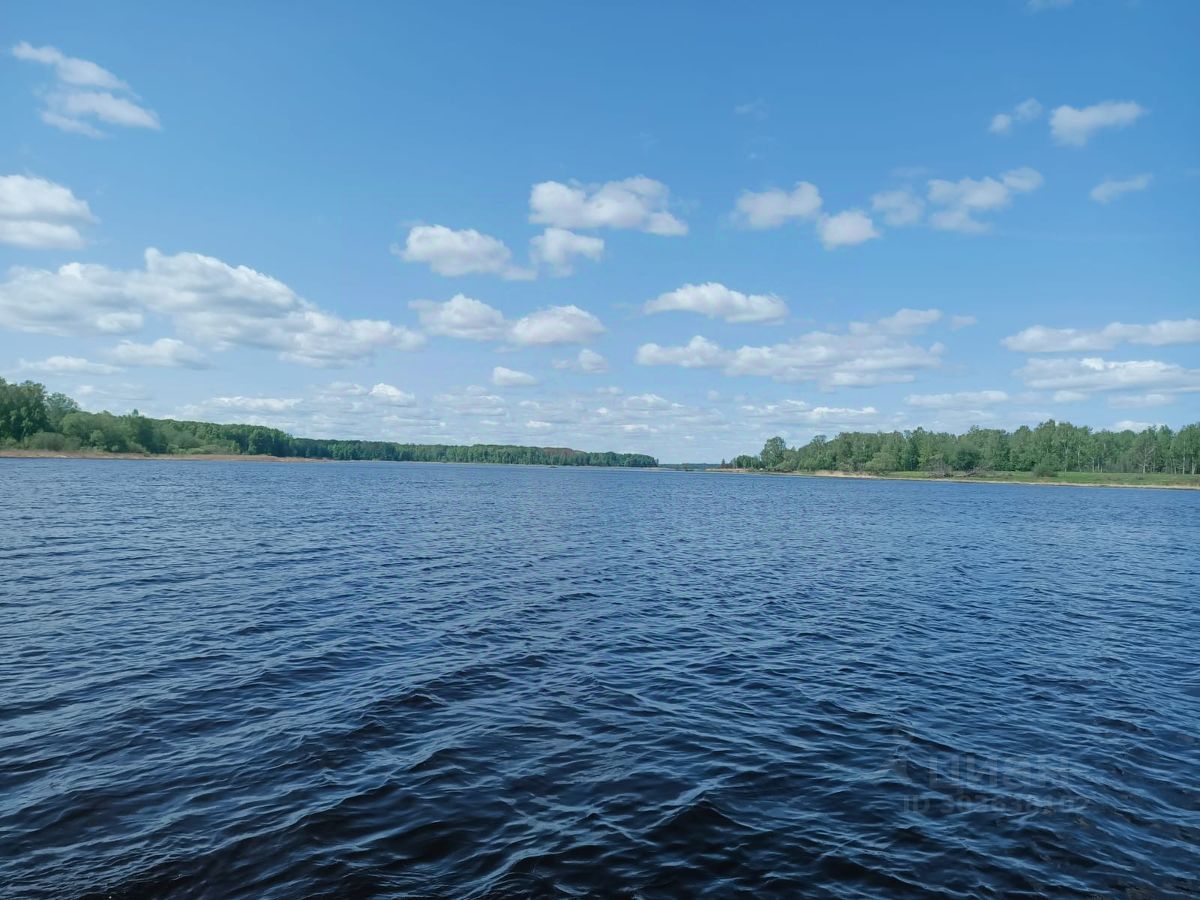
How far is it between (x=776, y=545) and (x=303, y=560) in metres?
42.4

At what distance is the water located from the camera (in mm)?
11594

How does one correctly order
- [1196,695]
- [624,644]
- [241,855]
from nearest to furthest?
1. [241,855]
2. [1196,695]
3. [624,644]

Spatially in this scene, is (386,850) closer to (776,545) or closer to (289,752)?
(289,752)

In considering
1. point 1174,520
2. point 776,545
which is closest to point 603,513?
point 776,545

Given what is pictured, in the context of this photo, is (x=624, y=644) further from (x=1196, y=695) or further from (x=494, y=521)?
(x=494, y=521)

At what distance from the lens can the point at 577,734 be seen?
1714 centimetres

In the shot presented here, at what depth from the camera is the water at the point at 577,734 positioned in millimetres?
11594

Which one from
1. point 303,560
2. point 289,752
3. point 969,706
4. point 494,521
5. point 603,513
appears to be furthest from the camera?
point 603,513

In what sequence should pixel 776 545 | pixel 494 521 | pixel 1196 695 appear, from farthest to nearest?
pixel 494 521, pixel 776 545, pixel 1196 695

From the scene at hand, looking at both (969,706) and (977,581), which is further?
(977,581)

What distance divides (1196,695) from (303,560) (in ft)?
154

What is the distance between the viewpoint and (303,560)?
43.5 meters

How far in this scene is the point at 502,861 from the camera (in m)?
11.5

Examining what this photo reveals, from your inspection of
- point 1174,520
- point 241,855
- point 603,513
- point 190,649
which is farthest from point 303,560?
point 1174,520
